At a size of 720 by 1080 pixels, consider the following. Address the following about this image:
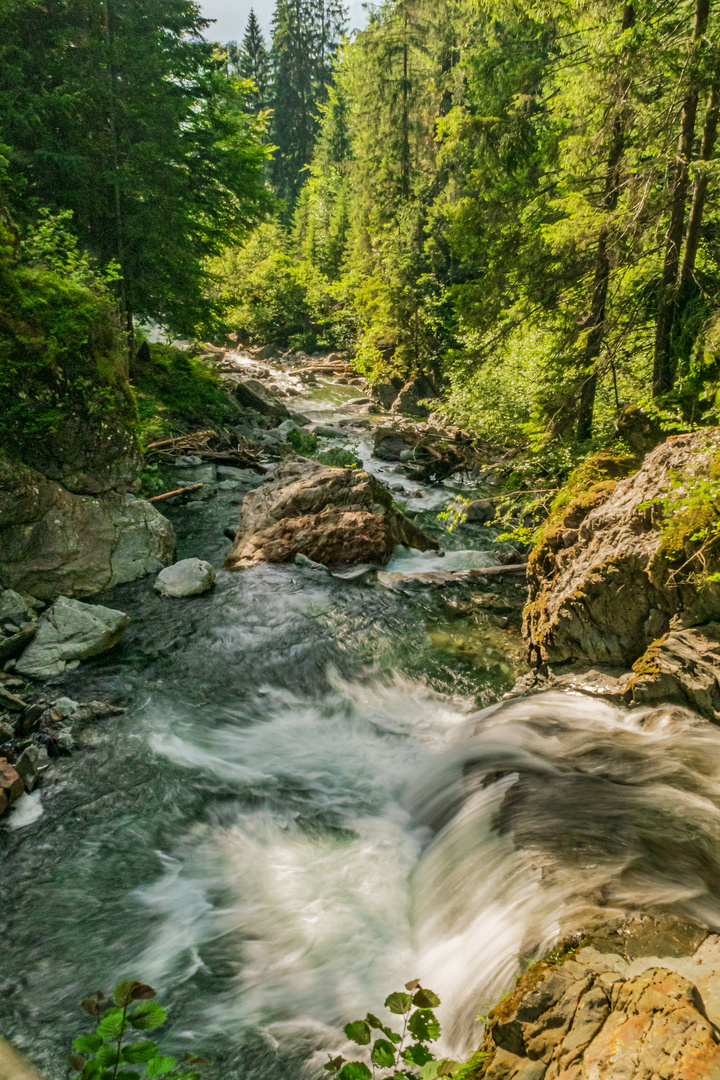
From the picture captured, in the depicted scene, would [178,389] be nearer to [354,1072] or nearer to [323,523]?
[323,523]

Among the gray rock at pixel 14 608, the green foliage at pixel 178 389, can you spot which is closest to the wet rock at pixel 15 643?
the gray rock at pixel 14 608

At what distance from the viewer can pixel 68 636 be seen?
20.8 feet

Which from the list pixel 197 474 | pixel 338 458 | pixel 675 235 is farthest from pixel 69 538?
pixel 675 235

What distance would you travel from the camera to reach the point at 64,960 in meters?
3.31

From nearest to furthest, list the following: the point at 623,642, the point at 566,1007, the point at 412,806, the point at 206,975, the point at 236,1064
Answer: the point at 566,1007
the point at 236,1064
the point at 206,975
the point at 412,806
the point at 623,642

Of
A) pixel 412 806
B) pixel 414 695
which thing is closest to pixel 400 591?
pixel 414 695

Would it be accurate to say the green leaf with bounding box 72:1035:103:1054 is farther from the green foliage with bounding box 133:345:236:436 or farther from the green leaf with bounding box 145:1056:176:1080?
the green foliage with bounding box 133:345:236:436

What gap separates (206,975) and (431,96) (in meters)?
31.3

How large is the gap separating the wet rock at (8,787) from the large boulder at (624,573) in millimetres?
5084

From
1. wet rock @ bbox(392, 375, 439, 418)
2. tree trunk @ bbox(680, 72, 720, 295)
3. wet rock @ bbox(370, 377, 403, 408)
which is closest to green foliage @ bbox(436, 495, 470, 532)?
tree trunk @ bbox(680, 72, 720, 295)

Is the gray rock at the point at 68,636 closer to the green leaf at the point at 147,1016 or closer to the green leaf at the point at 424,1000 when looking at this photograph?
the green leaf at the point at 147,1016

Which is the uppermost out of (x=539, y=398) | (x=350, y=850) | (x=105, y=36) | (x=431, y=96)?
(x=431, y=96)

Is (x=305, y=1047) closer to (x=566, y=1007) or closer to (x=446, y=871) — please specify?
(x=446, y=871)

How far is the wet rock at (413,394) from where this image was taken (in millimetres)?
23375
